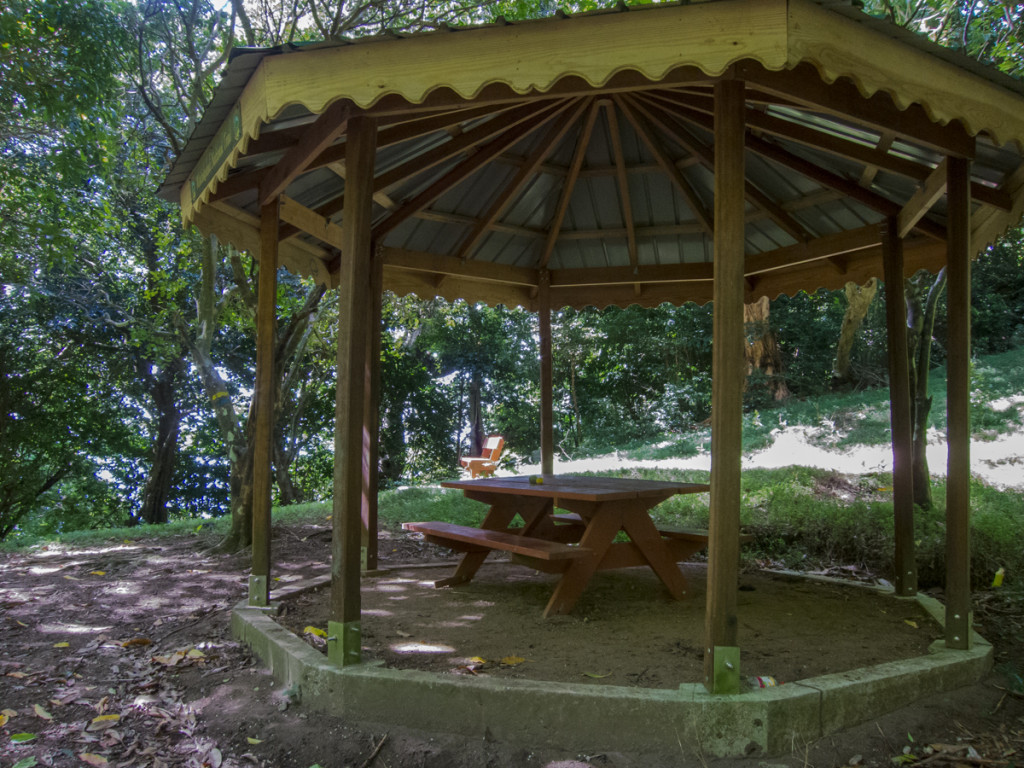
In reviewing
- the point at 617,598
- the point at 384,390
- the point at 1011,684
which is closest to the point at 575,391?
the point at 384,390

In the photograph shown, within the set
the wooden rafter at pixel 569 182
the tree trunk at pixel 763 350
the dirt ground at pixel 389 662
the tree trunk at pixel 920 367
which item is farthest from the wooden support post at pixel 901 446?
the tree trunk at pixel 763 350

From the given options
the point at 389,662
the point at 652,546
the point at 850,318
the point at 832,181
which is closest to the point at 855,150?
the point at 832,181

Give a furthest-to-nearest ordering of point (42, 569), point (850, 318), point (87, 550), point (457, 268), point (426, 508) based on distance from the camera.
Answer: point (850, 318) < point (426, 508) < point (87, 550) < point (457, 268) < point (42, 569)

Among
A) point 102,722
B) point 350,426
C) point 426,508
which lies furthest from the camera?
point 426,508

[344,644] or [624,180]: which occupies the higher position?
[624,180]

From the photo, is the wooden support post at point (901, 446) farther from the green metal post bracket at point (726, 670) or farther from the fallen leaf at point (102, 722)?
the fallen leaf at point (102, 722)

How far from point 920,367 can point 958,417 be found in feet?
15.5

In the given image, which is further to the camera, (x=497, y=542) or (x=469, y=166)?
(x=469, y=166)

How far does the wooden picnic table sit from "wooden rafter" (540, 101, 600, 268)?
2.83 metres

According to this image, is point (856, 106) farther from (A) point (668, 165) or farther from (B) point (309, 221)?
(B) point (309, 221)

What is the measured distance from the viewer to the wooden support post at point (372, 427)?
5996mm

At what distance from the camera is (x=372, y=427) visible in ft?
19.8

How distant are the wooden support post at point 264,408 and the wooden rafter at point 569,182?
2.46 m

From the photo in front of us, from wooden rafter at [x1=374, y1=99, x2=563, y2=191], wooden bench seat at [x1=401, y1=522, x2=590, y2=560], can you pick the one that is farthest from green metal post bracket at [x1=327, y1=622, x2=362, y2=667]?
wooden rafter at [x1=374, y1=99, x2=563, y2=191]
